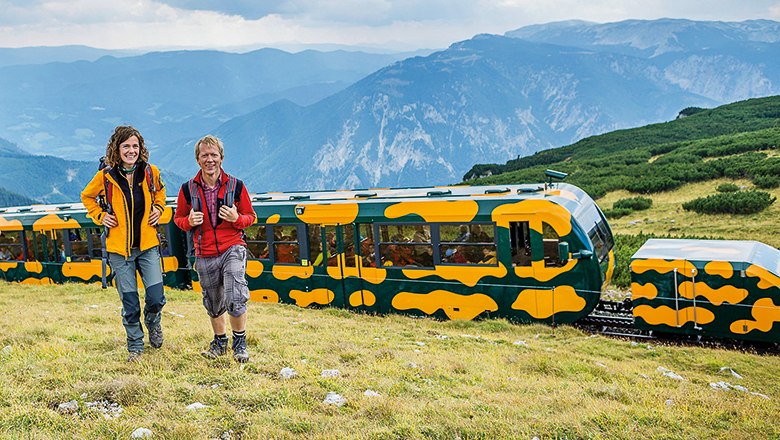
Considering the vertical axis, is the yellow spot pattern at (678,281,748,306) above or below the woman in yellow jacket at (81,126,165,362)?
below

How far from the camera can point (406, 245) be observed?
44.1ft

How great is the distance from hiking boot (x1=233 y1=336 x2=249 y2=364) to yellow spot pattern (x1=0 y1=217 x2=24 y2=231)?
16356 millimetres

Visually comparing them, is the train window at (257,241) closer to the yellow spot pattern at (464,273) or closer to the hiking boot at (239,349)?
Answer: the yellow spot pattern at (464,273)

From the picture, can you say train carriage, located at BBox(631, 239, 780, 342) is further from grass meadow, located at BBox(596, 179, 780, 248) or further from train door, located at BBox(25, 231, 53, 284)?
train door, located at BBox(25, 231, 53, 284)

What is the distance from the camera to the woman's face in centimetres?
657

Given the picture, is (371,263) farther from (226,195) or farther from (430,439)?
(430,439)

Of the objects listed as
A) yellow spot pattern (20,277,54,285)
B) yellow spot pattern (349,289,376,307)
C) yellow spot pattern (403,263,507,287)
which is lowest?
yellow spot pattern (349,289,376,307)

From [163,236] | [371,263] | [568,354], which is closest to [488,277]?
[371,263]

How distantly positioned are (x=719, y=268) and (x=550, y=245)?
289 centimetres

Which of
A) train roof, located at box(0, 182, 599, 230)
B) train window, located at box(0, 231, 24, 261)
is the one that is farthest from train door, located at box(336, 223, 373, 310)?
train window, located at box(0, 231, 24, 261)

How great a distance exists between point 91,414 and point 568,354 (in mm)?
6093

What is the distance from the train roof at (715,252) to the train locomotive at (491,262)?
0.03 m

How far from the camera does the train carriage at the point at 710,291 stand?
10.4 metres

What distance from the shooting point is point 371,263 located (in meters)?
13.9
